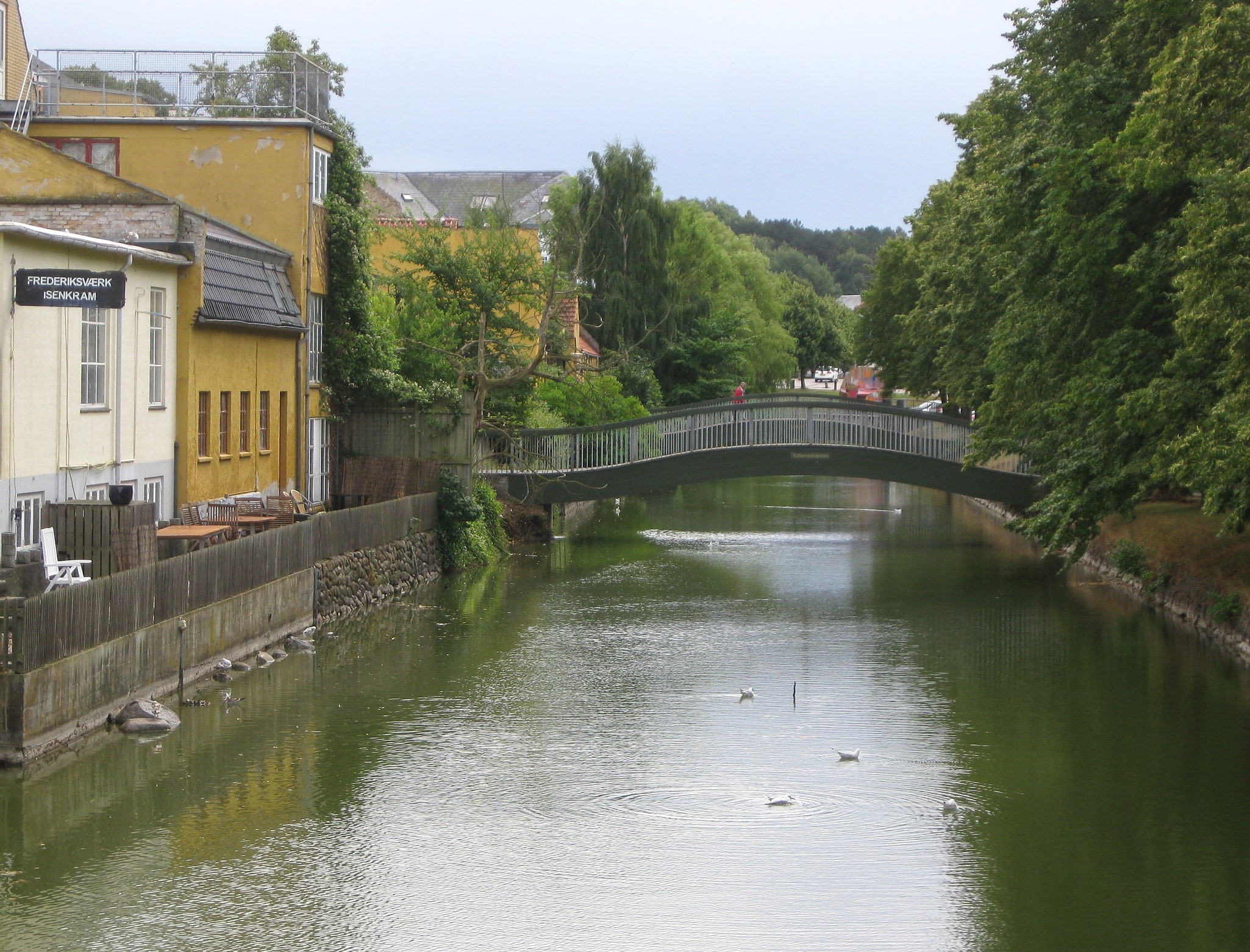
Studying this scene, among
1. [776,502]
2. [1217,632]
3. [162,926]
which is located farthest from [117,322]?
[776,502]

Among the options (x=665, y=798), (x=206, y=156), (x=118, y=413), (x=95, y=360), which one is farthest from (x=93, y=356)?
(x=665, y=798)

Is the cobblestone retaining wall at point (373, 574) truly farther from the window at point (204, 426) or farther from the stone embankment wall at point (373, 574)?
the window at point (204, 426)

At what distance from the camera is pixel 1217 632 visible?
22.9 m

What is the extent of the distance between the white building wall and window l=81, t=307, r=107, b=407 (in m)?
0.12

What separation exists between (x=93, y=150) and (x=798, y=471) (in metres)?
17.5

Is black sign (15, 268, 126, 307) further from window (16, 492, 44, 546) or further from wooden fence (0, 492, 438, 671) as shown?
wooden fence (0, 492, 438, 671)

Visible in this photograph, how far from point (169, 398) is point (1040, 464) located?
48.6 feet

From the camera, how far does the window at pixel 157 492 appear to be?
74.0ft

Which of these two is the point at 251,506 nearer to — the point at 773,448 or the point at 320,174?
the point at 320,174

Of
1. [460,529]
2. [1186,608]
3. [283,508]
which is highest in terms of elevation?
[283,508]

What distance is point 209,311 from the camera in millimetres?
23812

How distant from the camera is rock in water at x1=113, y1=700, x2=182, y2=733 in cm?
1568

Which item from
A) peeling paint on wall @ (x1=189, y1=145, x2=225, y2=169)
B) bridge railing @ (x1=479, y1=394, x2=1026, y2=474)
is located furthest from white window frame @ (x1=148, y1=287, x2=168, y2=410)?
bridge railing @ (x1=479, y1=394, x2=1026, y2=474)

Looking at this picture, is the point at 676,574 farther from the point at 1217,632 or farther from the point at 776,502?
the point at 776,502
